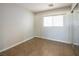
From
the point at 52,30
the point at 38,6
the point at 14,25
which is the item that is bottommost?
the point at 52,30

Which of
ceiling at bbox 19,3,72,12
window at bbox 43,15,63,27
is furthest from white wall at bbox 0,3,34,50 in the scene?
window at bbox 43,15,63,27

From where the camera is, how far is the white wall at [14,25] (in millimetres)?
1803

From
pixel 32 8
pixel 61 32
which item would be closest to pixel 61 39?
pixel 61 32

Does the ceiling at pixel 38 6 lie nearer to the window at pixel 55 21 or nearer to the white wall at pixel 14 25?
the white wall at pixel 14 25

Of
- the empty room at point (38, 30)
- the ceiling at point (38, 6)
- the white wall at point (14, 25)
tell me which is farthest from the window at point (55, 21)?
the white wall at point (14, 25)

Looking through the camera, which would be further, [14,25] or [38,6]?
[14,25]

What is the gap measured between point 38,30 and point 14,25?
538 mm

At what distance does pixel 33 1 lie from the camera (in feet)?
5.08

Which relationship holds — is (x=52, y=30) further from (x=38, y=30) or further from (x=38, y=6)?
(x=38, y=6)

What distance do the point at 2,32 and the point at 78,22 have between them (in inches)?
62.1

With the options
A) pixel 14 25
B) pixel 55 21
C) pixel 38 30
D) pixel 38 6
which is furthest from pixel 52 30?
pixel 14 25

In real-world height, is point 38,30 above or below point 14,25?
below

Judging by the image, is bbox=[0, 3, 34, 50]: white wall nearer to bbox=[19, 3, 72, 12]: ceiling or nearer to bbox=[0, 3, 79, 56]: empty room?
bbox=[0, 3, 79, 56]: empty room

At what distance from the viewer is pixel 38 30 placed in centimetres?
196
